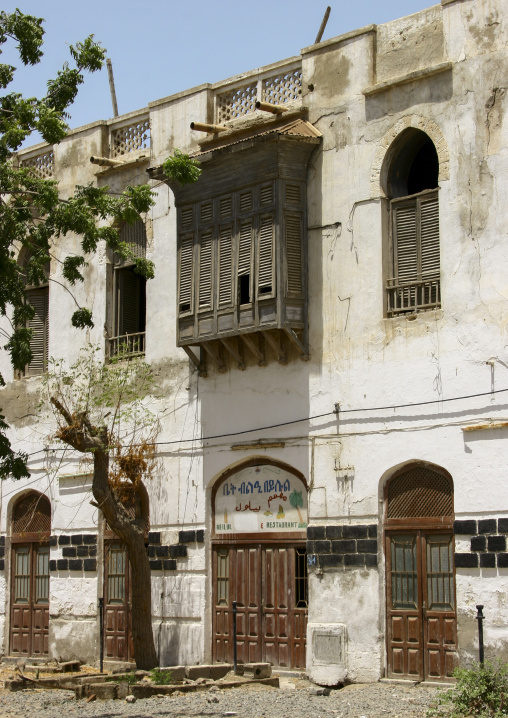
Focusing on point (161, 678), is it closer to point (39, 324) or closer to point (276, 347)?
point (276, 347)

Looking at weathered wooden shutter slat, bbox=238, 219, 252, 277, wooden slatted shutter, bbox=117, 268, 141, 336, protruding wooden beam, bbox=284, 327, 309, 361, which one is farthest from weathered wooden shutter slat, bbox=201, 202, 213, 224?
wooden slatted shutter, bbox=117, 268, 141, 336

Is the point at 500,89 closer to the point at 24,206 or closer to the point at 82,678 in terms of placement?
the point at 24,206

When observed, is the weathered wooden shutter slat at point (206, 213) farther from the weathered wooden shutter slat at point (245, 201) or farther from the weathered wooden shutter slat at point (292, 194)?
the weathered wooden shutter slat at point (292, 194)

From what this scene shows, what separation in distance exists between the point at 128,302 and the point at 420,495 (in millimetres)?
7246

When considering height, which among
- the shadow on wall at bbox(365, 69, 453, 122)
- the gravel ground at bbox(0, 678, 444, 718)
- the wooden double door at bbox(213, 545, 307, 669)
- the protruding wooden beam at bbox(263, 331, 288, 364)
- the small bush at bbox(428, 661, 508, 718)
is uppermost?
the shadow on wall at bbox(365, 69, 453, 122)

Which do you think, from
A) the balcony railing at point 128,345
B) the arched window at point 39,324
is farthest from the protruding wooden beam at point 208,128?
the arched window at point 39,324

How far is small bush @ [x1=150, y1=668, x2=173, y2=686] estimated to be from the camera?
15.1 m

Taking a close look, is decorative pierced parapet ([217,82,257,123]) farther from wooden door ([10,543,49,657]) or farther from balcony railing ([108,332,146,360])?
wooden door ([10,543,49,657])

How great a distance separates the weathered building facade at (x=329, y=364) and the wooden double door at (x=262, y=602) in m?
0.03

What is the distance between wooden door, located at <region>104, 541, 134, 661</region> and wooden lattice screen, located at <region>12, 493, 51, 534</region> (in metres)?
1.88

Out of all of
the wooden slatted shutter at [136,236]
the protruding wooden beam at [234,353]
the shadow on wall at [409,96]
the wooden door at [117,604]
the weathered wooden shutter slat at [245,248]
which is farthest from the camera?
the wooden slatted shutter at [136,236]

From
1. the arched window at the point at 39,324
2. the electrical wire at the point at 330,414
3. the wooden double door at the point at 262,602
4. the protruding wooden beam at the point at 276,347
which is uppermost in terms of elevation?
the arched window at the point at 39,324

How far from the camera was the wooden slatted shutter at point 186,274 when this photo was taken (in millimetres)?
18000

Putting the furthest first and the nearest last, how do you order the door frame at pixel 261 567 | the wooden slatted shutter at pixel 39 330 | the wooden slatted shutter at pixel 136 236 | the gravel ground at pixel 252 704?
the wooden slatted shutter at pixel 39 330 → the wooden slatted shutter at pixel 136 236 → the door frame at pixel 261 567 → the gravel ground at pixel 252 704
